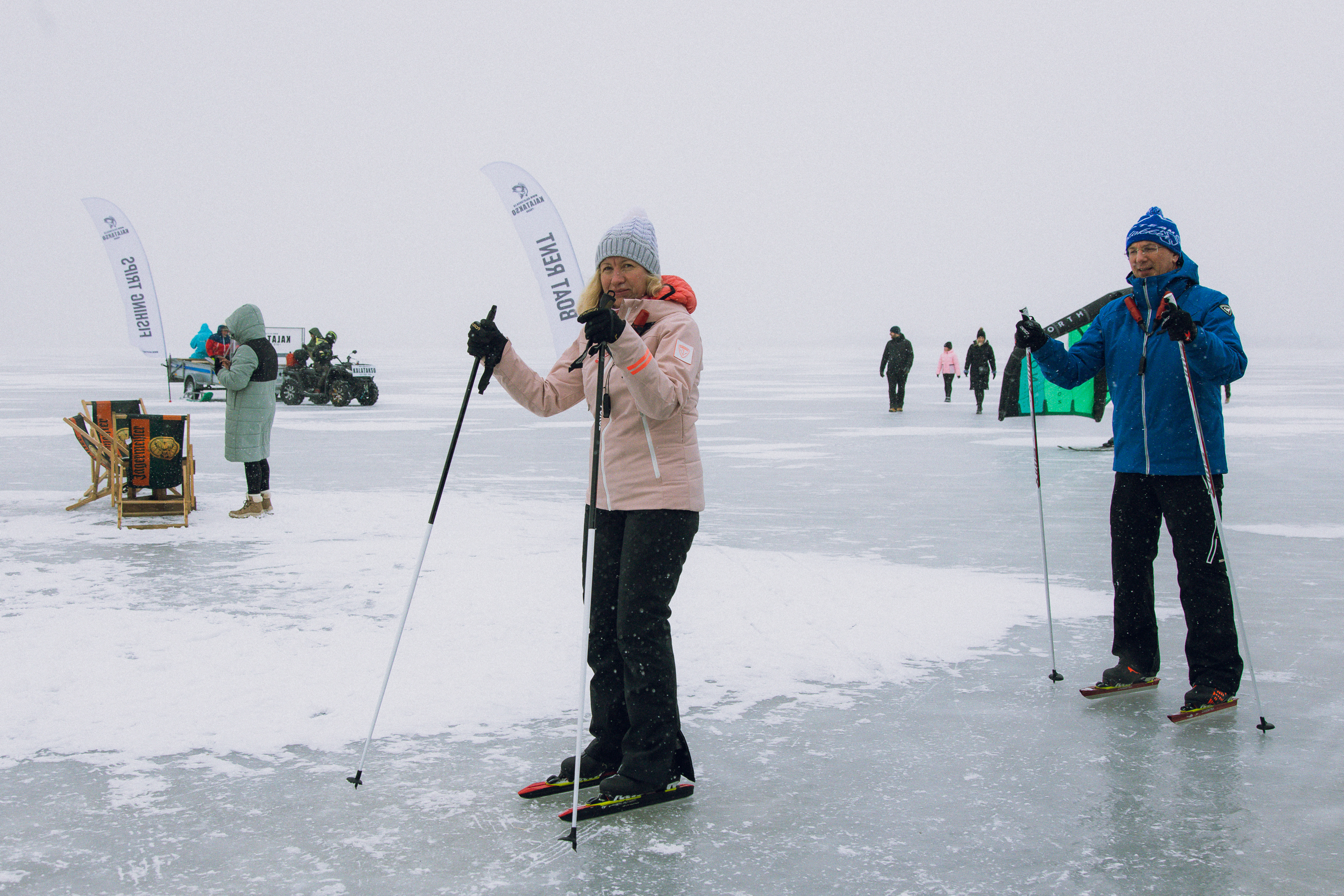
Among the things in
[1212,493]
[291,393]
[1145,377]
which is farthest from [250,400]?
[291,393]

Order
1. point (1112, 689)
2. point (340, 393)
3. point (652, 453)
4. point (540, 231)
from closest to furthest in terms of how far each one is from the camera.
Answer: point (652, 453) < point (1112, 689) < point (540, 231) < point (340, 393)

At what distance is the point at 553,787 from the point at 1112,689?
217 centimetres

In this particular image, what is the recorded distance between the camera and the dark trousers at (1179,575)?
3.97 m

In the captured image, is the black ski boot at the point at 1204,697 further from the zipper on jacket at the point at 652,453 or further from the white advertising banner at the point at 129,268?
the white advertising banner at the point at 129,268

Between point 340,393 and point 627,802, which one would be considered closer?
point 627,802

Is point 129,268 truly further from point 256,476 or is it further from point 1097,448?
point 1097,448

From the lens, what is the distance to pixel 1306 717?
3.90 metres

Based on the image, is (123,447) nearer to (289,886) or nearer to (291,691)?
(291,691)

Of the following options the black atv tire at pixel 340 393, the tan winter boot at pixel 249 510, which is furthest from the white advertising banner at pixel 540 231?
the tan winter boot at pixel 249 510

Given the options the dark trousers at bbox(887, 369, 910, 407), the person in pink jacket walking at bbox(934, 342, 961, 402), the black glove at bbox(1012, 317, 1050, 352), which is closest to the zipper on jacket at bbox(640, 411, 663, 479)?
the black glove at bbox(1012, 317, 1050, 352)

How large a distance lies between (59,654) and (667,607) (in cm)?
293

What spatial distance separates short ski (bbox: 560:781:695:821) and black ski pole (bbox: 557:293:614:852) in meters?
0.02

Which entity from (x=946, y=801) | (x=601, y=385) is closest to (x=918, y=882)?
(x=946, y=801)

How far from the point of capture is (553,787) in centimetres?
322
